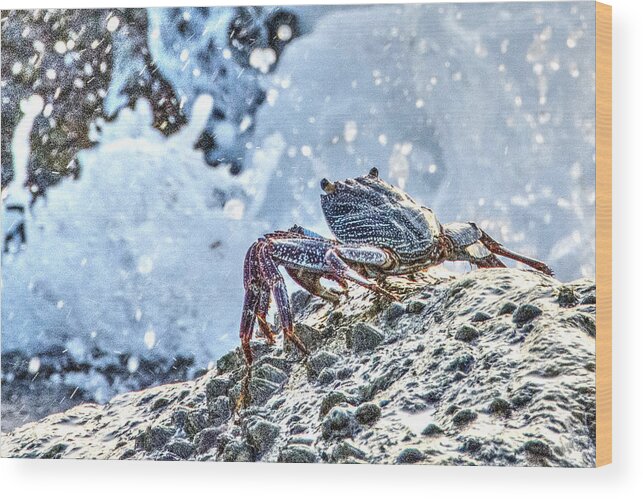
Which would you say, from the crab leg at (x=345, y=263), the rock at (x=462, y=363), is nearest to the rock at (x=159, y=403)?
the crab leg at (x=345, y=263)

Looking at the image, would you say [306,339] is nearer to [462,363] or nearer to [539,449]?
[462,363]

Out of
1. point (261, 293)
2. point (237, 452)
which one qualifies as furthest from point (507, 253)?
point (237, 452)

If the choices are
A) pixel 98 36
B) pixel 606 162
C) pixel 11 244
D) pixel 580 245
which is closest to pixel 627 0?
pixel 606 162

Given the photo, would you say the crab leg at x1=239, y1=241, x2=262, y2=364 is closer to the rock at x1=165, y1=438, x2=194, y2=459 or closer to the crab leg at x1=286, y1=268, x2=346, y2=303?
the crab leg at x1=286, y1=268, x2=346, y2=303

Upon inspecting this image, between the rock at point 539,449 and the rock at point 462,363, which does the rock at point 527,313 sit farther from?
the rock at point 539,449

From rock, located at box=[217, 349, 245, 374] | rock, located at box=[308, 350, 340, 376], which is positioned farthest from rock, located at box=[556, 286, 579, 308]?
rock, located at box=[217, 349, 245, 374]

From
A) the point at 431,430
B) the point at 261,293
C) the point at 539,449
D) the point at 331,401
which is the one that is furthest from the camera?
the point at 261,293

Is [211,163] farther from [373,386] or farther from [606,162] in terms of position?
[606,162]

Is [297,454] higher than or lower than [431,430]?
lower
